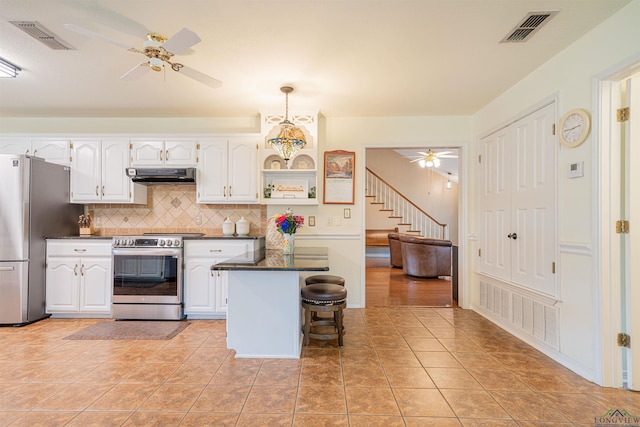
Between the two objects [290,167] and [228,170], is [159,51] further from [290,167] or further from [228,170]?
[290,167]

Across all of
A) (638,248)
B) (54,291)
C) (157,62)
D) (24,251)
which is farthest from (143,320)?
(638,248)

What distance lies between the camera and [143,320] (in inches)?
141

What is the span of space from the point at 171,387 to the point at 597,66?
3790 millimetres

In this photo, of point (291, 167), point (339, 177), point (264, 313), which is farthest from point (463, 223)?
point (264, 313)

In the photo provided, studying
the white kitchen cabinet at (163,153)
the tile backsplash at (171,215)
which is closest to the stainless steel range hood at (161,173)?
the white kitchen cabinet at (163,153)

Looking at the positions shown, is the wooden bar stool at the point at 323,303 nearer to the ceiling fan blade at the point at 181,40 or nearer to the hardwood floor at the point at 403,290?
the hardwood floor at the point at 403,290

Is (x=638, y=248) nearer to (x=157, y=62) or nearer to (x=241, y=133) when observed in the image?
(x=157, y=62)

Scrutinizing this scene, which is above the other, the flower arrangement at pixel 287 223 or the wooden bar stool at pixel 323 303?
the flower arrangement at pixel 287 223

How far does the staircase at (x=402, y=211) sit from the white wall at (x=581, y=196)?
5.62 metres

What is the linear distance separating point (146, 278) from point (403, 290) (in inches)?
146

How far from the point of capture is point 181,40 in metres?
1.89

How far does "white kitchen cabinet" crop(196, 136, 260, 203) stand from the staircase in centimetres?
502

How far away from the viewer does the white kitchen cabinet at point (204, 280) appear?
361cm

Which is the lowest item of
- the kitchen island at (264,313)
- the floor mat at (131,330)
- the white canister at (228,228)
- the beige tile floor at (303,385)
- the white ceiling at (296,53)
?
the floor mat at (131,330)
